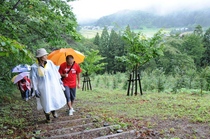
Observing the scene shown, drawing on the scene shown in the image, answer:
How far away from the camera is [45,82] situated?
495 cm

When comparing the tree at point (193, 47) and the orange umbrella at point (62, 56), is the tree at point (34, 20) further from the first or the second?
the tree at point (193, 47)

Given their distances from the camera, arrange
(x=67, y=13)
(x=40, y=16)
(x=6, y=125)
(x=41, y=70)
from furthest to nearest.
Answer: (x=67, y=13) → (x=40, y=16) → (x=6, y=125) → (x=41, y=70)

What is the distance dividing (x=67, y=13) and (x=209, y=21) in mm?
147384

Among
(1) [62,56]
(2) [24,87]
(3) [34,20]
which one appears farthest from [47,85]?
(2) [24,87]

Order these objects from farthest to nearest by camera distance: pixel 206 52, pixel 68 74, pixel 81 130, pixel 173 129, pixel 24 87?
pixel 206 52 → pixel 24 87 → pixel 68 74 → pixel 173 129 → pixel 81 130

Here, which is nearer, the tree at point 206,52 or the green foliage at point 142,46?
the green foliage at point 142,46

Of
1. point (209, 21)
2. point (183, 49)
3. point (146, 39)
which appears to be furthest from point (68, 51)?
point (209, 21)

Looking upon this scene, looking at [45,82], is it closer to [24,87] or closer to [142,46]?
[24,87]

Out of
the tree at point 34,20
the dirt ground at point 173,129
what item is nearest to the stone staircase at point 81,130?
the dirt ground at point 173,129

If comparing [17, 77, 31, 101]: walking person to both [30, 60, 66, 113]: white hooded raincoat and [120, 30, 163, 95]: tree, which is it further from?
[120, 30, 163, 95]: tree

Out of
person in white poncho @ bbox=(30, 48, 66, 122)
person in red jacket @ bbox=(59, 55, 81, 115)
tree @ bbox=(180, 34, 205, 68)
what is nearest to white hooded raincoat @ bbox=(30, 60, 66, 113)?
person in white poncho @ bbox=(30, 48, 66, 122)

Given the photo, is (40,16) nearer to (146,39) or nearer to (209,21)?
(146,39)

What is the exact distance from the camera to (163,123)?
5527 millimetres

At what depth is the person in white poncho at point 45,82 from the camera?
488 cm
